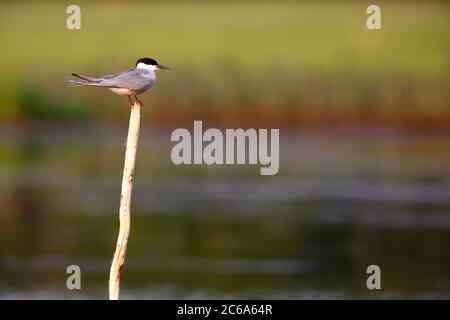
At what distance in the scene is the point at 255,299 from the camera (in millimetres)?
20812

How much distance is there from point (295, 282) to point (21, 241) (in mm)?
6272

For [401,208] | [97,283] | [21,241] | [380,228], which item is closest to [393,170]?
[401,208]

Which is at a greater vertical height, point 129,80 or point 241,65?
point 241,65

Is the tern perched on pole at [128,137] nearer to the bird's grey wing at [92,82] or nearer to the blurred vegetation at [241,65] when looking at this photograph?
the bird's grey wing at [92,82]

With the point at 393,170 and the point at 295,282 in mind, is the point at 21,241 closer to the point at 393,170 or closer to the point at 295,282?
the point at 295,282

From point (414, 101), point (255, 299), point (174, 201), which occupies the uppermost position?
point (414, 101)

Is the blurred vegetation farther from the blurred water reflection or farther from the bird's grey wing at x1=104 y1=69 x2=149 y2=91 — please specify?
the bird's grey wing at x1=104 y1=69 x2=149 y2=91

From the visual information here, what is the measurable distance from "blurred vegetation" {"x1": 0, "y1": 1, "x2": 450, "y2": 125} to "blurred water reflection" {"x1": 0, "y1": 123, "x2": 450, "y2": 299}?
2.99m

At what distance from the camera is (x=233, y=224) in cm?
2777

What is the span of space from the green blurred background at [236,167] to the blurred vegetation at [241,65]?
0.07 meters

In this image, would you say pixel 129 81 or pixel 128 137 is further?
pixel 129 81

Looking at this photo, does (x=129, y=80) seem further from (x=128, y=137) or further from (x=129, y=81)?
(x=128, y=137)

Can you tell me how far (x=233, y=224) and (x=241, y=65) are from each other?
19.2 metres

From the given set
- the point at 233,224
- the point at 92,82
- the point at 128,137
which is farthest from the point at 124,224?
the point at 233,224
